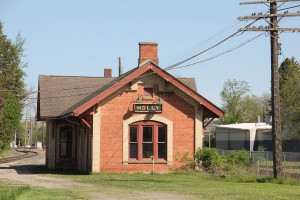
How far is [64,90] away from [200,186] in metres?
18.6

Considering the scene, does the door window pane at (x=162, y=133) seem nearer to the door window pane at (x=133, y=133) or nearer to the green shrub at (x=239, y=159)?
the door window pane at (x=133, y=133)

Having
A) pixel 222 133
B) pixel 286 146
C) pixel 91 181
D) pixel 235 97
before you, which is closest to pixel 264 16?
pixel 91 181

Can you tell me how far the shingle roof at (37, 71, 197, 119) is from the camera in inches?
1362

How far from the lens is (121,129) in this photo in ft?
95.0

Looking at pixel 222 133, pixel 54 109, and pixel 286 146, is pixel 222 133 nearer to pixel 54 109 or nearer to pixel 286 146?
pixel 286 146

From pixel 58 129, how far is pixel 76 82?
16.7ft

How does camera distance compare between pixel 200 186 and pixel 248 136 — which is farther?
pixel 248 136

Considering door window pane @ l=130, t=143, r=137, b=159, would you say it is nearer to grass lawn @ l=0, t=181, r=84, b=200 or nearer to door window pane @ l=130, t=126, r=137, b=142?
door window pane @ l=130, t=126, r=137, b=142

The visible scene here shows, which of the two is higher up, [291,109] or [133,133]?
[291,109]

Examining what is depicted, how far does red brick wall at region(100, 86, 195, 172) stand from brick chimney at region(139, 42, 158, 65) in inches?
90.4

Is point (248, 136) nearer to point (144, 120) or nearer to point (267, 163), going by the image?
point (267, 163)

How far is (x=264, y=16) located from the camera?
2441 cm

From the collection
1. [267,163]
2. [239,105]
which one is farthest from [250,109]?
[267,163]

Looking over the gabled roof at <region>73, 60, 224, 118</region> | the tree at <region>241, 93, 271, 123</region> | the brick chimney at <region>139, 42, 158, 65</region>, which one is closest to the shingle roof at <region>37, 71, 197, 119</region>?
the brick chimney at <region>139, 42, 158, 65</region>
